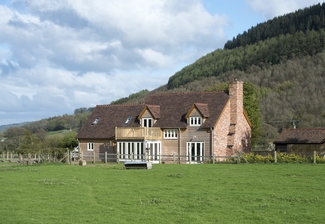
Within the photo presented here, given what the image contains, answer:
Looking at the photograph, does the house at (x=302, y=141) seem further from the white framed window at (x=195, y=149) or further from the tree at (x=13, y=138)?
the tree at (x=13, y=138)

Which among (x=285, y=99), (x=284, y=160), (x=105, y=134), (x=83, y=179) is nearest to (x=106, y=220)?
(x=83, y=179)

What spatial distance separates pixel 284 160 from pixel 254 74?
91357mm

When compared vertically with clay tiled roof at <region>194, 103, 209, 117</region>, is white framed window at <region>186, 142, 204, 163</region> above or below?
below

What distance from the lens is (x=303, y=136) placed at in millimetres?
48250

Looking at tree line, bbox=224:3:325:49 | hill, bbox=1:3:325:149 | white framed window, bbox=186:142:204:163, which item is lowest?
white framed window, bbox=186:142:204:163

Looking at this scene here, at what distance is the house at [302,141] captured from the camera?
46531 mm

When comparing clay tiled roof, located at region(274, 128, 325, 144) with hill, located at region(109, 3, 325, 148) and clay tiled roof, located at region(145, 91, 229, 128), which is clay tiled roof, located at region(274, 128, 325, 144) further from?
hill, located at region(109, 3, 325, 148)

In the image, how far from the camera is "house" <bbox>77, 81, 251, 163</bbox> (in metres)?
44.4

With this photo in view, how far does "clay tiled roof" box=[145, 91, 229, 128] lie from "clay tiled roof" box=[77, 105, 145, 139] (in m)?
2.31

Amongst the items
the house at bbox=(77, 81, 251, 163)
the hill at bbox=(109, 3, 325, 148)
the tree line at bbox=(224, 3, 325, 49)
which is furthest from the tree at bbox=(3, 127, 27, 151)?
the tree line at bbox=(224, 3, 325, 49)

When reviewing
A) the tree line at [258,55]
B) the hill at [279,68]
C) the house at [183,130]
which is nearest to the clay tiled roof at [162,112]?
the house at [183,130]

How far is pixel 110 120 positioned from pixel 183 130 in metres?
9.62

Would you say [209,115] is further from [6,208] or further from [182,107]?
[6,208]

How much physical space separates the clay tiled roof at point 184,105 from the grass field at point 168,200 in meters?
19.9
